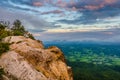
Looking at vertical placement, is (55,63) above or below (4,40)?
below

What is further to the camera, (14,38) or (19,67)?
(14,38)

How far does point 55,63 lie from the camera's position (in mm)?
34500

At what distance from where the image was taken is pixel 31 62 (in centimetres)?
3142

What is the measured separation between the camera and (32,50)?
32594 millimetres

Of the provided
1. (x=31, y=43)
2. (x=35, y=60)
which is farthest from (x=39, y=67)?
(x=31, y=43)

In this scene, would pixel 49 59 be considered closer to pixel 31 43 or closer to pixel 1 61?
pixel 31 43

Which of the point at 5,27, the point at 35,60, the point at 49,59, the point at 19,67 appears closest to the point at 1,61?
the point at 19,67

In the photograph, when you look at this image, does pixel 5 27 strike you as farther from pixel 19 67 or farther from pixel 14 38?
pixel 19 67

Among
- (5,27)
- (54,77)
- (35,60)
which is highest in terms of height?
(5,27)

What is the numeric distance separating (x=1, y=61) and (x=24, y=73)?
328 centimetres

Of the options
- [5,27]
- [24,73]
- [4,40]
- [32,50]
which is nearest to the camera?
[24,73]

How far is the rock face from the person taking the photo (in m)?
28.3

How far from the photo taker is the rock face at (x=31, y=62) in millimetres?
28312

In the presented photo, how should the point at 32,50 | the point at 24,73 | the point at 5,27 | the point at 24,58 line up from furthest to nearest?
the point at 5,27, the point at 32,50, the point at 24,58, the point at 24,73
